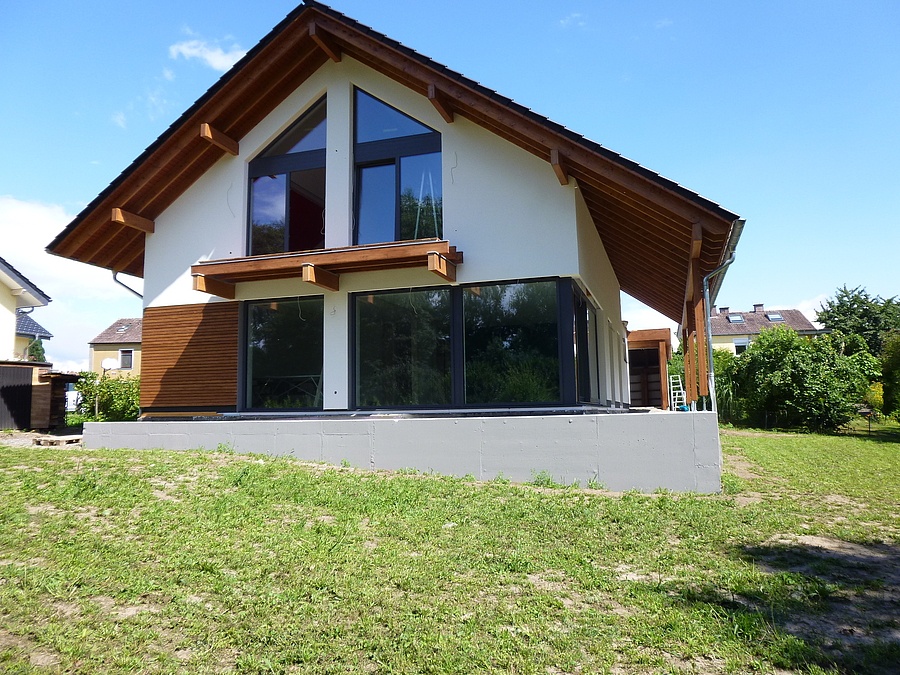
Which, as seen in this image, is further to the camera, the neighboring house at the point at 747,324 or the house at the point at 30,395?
the neighboring house at the point at 747,324

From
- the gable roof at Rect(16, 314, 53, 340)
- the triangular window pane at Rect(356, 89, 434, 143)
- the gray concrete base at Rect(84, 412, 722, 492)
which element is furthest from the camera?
the gable roof at Rect(16, 314, 53, 340)

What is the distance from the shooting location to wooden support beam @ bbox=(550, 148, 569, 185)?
9.23 metres

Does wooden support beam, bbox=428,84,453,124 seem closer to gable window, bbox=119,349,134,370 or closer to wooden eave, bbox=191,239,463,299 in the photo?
wooden eave, bbox=191,239,463,299

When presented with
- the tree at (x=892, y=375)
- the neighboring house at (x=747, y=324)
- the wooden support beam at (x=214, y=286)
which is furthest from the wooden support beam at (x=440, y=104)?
the neighboring house at (x=747, y=324)

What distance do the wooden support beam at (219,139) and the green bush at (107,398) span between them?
10332mm

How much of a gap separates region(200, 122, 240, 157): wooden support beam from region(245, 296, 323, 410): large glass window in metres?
2.85

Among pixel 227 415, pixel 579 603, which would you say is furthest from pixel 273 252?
pixel 579 603

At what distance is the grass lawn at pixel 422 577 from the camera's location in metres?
3.60

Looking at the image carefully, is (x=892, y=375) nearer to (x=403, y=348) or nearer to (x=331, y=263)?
(x=403, y=348)

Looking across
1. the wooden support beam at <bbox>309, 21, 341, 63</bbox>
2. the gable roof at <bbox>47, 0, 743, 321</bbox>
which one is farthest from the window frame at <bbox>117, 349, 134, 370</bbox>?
the wooden support beam at <bbox>309, 21, 341, 63</bbox>

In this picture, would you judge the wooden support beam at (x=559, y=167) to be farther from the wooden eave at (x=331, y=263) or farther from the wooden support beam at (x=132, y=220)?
the wooden support beam at (x=132, y=220)

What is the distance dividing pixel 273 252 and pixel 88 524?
6.77m

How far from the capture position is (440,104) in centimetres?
1018

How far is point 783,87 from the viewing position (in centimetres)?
1183
